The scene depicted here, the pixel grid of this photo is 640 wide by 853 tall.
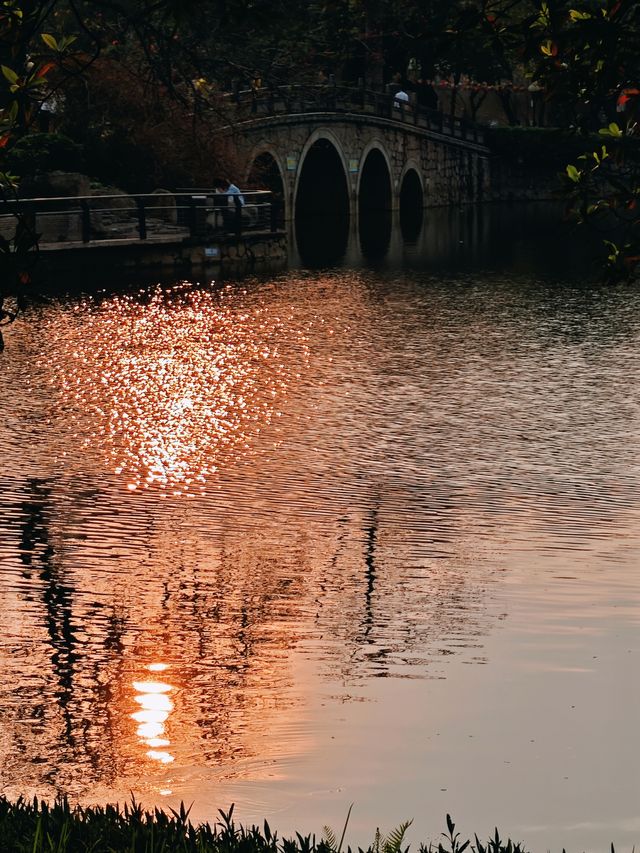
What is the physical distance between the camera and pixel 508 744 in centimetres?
747

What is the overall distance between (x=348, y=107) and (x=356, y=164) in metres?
2.57

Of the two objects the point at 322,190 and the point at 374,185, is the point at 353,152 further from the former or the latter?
the point at 374,185

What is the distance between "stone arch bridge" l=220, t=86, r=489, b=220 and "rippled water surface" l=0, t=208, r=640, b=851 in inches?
1022

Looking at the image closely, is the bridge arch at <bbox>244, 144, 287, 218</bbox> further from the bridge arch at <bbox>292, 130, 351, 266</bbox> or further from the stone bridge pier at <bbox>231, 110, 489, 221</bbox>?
the bridge arch at <bbox>292, 130, 351, 266</bbox>

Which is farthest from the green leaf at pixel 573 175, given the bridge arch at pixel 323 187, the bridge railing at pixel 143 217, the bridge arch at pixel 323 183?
the bridge arch at pixel 323 183

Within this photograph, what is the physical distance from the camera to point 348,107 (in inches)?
2341

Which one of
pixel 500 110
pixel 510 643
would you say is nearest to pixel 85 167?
pixel 510 643

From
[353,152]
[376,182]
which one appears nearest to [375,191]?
[376,182]

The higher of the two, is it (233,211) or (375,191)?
(375,191)

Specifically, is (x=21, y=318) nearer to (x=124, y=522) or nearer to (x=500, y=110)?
(x=124, y=522)

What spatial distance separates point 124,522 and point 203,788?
5.86 m

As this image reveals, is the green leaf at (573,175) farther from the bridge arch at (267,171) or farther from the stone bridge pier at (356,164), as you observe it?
the bridge arch at (267,171)

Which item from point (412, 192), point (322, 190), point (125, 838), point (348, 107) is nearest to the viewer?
point (125, 838)

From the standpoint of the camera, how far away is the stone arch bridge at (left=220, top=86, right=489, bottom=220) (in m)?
51.7
